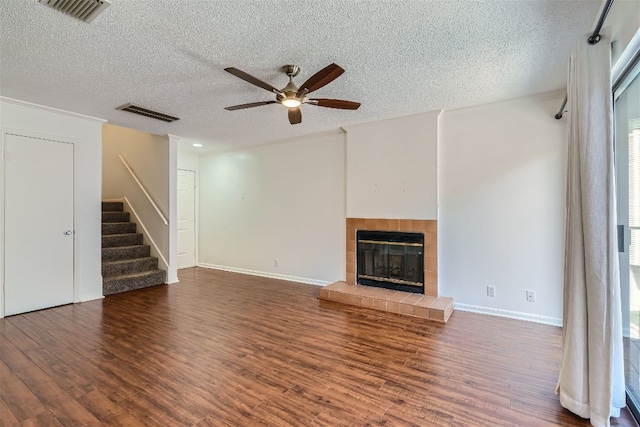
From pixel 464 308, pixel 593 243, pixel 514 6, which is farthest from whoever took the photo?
pixel 464 308

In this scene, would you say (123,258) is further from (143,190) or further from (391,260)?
(391,260)

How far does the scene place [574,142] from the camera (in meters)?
1.96

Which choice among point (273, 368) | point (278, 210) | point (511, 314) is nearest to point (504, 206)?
point (511, 314)

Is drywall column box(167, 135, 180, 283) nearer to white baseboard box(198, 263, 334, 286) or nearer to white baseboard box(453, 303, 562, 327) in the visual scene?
white baseboard box(198, 263, 334, 286)

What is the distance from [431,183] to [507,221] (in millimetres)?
1003

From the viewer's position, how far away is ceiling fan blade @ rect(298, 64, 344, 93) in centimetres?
221

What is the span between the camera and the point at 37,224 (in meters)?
3.87

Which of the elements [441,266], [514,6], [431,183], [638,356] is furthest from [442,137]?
[638,356]

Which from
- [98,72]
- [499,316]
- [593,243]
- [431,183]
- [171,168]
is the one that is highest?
[98,72]

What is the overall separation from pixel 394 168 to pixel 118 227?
514cm

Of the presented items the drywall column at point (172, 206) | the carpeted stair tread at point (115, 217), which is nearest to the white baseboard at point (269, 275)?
the drywall column at point (172, 206)

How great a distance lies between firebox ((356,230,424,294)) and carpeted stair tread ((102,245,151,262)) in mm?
3951

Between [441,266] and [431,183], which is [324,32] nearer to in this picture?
[431,183]

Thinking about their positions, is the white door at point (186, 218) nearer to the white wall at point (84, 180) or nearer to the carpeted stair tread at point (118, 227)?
the carpeted stair tread at point (118, 227)
